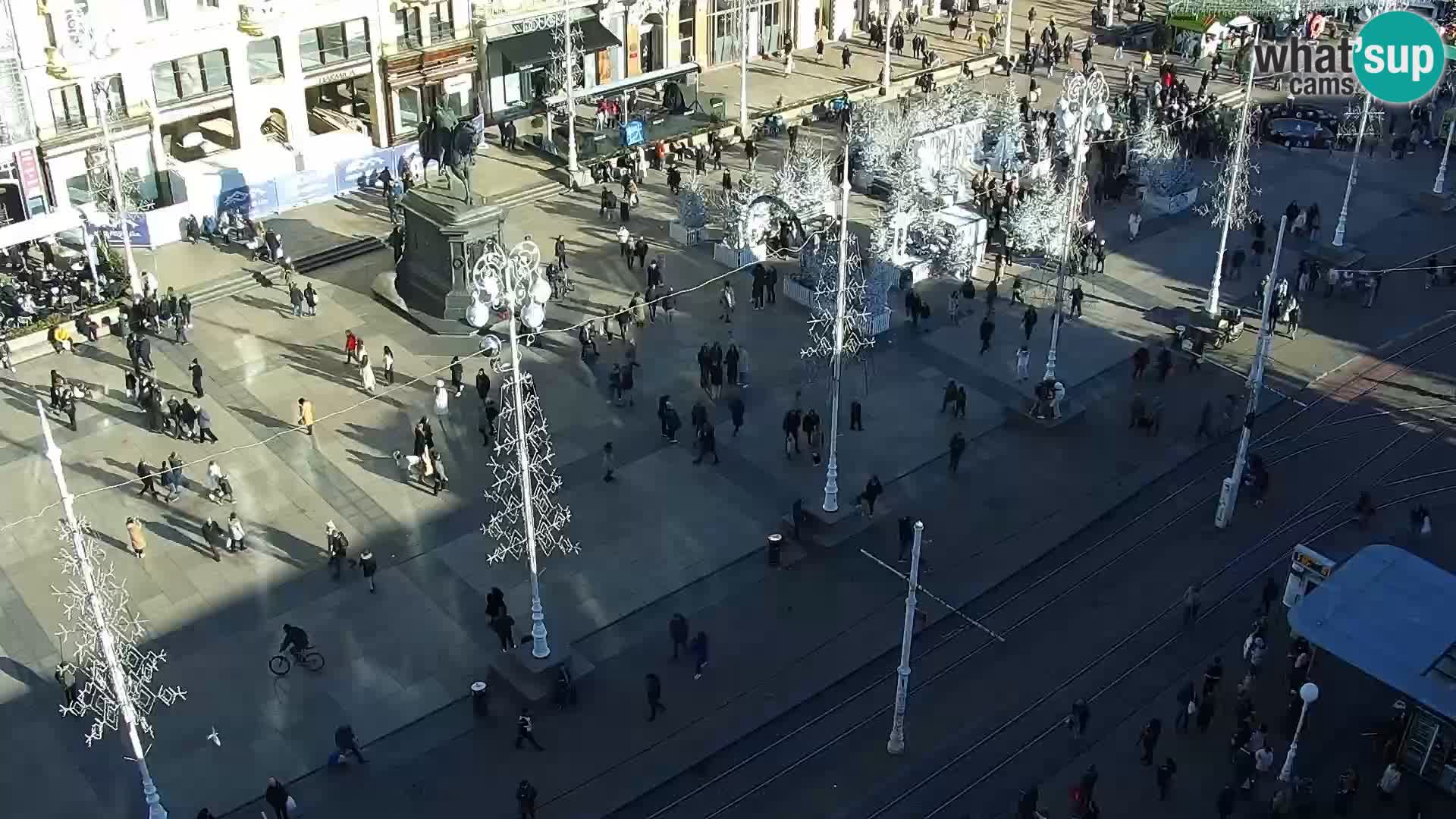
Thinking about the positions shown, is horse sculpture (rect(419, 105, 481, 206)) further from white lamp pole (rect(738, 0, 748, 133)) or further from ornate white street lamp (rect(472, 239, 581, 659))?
white lamp pole (rect(738, 0, 748, 133))

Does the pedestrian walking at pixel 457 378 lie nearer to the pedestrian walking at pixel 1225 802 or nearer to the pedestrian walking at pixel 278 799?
the pedestrian walking at pixel 278 799

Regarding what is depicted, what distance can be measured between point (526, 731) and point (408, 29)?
3530 cm

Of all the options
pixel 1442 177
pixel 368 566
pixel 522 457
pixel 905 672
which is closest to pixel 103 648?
pixel 522 457

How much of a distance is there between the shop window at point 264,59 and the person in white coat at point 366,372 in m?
16.5

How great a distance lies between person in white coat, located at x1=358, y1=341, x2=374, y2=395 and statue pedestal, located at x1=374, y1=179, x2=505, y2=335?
346cm

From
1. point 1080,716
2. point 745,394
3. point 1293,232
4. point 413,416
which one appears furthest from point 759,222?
point 1080,716

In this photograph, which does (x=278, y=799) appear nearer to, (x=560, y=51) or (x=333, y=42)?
(x=333, y=42)

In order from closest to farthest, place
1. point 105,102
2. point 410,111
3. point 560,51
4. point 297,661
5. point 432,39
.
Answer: point 297,661, point 105,102, point 432,39, point 410,111, point 560,51

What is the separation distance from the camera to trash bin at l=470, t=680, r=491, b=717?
2917 cm

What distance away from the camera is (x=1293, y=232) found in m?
51.8

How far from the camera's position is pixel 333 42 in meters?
53.9

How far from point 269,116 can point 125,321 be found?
13.9 meters

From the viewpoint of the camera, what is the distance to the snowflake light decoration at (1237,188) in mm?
44531

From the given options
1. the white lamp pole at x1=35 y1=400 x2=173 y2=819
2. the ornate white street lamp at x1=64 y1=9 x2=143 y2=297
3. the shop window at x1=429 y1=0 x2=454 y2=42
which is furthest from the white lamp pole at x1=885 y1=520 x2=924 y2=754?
the shop window at x1=429 y1=0 x2=454 y2=42
